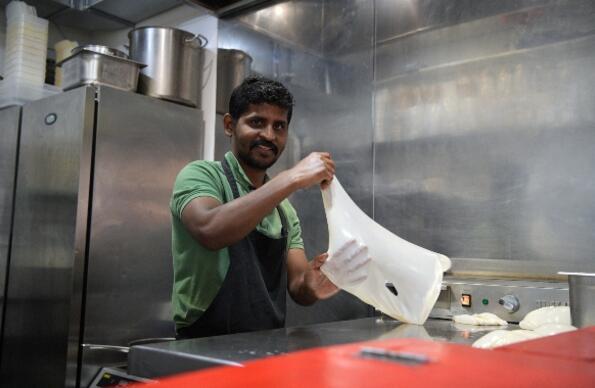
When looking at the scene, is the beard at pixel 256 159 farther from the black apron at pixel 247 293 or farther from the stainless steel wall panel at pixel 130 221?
the stainless steel wall panel at pixel 130 221

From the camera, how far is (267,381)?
1.35 ft

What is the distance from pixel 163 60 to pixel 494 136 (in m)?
1.45

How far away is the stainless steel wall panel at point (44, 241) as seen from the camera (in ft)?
6.68

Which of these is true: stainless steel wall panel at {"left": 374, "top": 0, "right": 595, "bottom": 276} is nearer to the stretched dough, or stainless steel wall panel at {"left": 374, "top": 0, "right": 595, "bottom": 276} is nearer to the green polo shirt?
the stretched dough

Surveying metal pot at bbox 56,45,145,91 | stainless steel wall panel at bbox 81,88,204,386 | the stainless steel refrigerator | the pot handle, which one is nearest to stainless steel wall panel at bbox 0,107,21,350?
the stainless steel refrigerator

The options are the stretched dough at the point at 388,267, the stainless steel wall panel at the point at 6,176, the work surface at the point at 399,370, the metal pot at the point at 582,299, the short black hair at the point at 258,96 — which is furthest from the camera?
the stainless steel wall panel at the point at 6,176

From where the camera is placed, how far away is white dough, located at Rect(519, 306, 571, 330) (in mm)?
1416

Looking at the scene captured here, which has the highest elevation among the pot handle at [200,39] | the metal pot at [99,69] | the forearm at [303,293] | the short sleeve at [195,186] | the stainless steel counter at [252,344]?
the pot handle at [200,39]

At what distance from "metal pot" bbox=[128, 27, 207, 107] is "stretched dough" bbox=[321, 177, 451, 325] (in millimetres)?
1239

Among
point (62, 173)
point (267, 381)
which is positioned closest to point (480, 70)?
point (62, 173)

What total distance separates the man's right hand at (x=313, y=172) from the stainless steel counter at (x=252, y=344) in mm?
368

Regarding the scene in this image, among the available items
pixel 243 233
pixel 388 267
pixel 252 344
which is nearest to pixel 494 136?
pixel 388 267

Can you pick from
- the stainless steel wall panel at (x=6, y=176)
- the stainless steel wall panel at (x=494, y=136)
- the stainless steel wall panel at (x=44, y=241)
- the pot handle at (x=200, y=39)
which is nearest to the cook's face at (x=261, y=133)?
the stainless steel wall panel at (x=494, y=136)

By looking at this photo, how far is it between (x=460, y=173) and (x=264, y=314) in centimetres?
94
